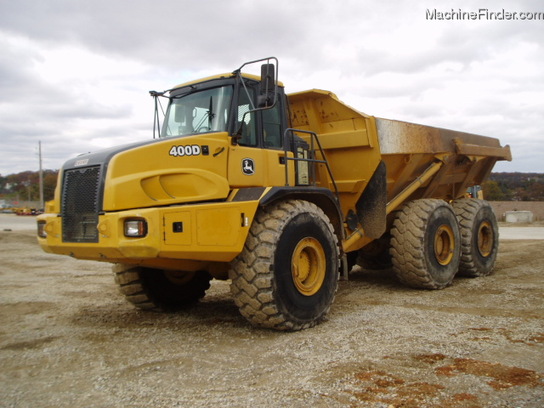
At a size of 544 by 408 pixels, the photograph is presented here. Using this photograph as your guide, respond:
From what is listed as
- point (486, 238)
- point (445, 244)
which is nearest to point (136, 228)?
point (445, 244)

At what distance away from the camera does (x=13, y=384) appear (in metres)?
4.00

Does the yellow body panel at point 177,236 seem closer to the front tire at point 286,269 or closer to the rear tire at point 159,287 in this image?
the front tire at point 286,269

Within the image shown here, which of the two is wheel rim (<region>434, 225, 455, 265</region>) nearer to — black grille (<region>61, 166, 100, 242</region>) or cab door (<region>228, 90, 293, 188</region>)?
cab door (<region>228, 90, 293, 188</region>)

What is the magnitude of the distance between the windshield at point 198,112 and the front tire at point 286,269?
1.07 metres

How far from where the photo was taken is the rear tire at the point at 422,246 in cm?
758

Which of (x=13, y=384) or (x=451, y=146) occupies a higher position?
(x=451, y=146)

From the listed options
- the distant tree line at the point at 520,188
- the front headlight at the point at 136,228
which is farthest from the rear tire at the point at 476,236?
the distant tree line at the point at 520,188

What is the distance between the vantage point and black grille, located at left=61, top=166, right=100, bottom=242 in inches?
200

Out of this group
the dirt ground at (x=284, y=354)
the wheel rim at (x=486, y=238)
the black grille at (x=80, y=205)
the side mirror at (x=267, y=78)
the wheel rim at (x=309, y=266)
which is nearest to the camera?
the dirt ground at (x=284, y=354)

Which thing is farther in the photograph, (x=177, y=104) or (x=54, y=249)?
(x=177, y=104)

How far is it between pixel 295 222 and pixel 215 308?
7.13ft

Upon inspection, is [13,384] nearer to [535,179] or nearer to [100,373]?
[100,373]

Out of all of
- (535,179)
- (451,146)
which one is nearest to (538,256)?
(451,146)

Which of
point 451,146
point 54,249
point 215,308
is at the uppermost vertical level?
point 451,146
